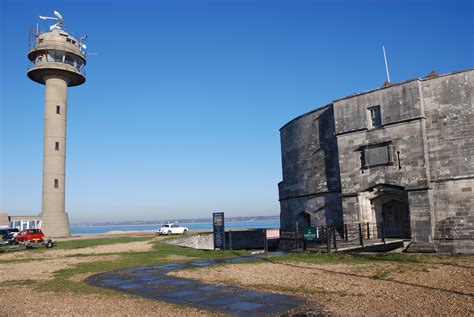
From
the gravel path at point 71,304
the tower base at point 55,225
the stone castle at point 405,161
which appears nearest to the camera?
the gravel path at point 71,304

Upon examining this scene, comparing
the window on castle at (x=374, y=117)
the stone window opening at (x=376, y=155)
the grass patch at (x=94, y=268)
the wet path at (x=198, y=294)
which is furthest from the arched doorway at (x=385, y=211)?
the wet path at (x=198, y=294)

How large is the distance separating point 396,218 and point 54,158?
32.4 meters

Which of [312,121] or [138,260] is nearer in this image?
[138,260]

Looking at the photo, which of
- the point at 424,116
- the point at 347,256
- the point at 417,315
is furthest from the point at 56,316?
the point at 424,116

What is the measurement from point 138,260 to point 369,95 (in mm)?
16059

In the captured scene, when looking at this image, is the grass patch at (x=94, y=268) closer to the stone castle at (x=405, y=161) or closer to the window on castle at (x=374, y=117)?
the stone castle at (x=405, y=161)

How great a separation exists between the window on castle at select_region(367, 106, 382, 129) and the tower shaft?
3075 centimetres

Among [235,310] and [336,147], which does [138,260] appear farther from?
[336,147]

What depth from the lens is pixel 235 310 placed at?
8695mm

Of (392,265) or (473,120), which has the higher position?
(473,120)

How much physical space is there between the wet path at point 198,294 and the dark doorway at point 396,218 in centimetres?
1479

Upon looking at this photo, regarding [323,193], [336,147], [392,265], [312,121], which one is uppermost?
[312,121]

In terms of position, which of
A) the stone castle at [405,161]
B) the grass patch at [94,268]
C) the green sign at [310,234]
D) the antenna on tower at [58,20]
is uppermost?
the antenna on tower at [58,20]

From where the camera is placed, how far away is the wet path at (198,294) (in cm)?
883
